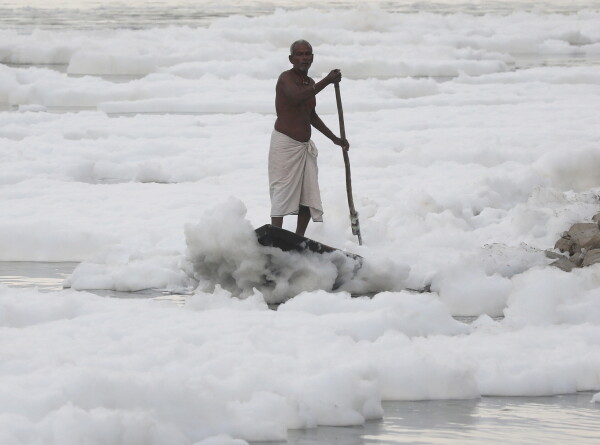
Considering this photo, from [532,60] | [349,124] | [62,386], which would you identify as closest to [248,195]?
[349,124]

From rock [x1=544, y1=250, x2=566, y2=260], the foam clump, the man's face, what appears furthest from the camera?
rock [x1=544, y1=250, x2=566, y2=260]

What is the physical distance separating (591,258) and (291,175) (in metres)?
2.17

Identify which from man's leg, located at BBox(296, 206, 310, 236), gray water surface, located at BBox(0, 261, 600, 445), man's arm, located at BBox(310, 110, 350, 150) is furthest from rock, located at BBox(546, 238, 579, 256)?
gray water surface, located at BBox(0, 261, 600, 445)

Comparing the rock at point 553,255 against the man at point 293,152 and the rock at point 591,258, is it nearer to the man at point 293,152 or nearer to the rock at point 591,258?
the rock at point 591,258

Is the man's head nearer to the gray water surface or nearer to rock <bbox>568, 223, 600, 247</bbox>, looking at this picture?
rock <bbox>568, 223, 600, 247</bbox>

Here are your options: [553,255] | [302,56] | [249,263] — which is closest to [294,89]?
[302,56]

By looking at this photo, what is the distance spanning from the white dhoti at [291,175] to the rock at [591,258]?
189 cm

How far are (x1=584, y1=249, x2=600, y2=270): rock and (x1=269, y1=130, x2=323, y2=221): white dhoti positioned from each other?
189 cm

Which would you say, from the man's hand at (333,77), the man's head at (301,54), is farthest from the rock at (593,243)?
the man's head at (301,54)

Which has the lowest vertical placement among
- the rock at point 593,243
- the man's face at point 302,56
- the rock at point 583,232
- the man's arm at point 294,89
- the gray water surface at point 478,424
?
the gray water surface at point 478,424

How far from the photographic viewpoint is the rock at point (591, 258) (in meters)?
9.10

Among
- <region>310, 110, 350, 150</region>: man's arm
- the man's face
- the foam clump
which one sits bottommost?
the foam clump

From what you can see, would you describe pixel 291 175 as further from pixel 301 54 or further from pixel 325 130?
pixel 301 54

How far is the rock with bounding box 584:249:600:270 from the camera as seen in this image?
9.10 metres
